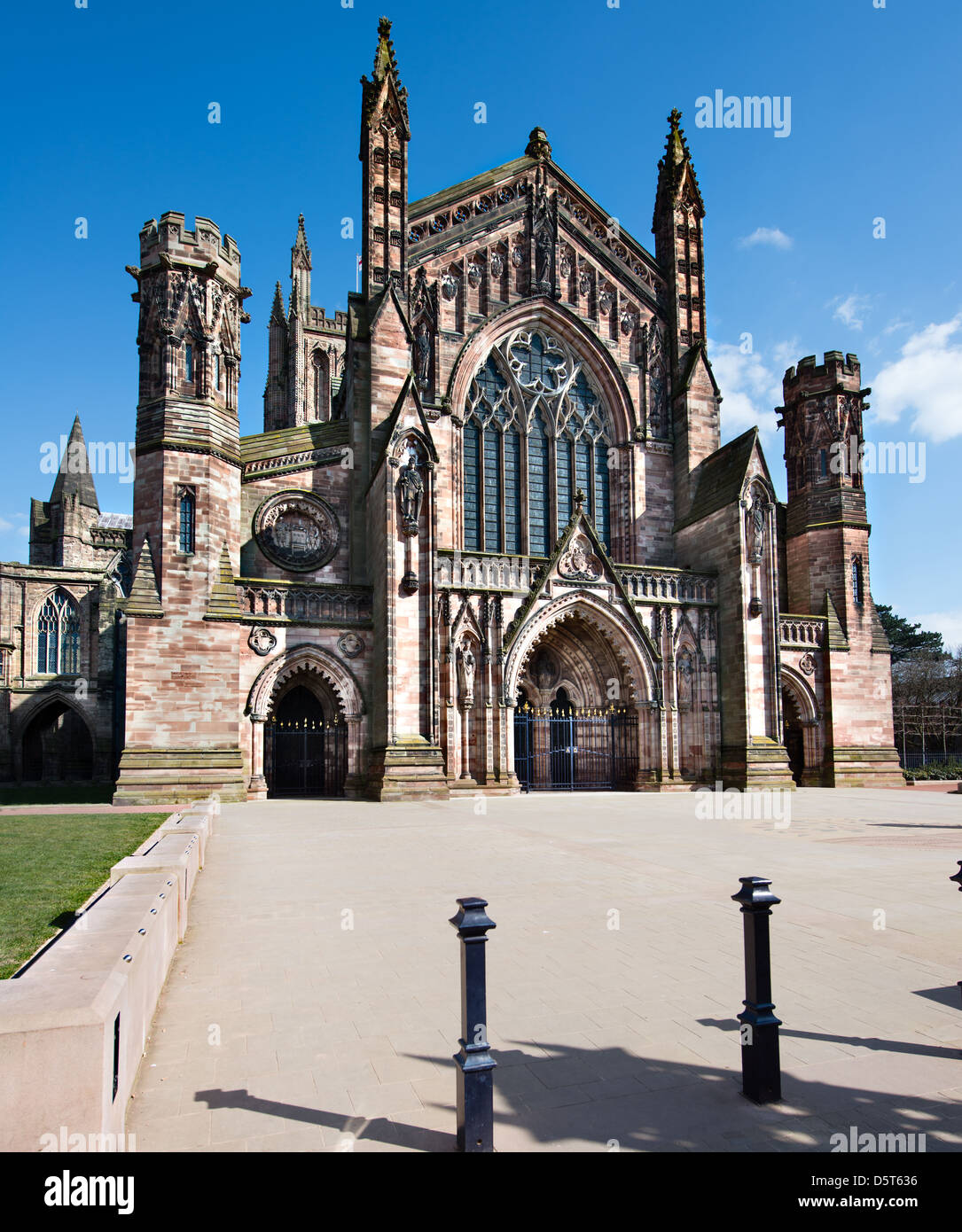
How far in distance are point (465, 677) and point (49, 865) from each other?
15.6m

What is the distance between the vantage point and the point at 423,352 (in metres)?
27.2

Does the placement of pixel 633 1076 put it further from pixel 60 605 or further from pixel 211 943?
pixel 60 605

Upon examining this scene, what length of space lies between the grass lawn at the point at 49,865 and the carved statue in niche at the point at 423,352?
16.5 m

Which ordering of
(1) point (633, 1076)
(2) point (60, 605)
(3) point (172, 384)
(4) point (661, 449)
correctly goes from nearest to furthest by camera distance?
(1) point (633, 1076)
(3) point (172, 384)
(4) point (661, 449)
(2) point (60, 605)

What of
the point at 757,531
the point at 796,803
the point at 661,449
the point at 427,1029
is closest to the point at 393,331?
the point at 661,449

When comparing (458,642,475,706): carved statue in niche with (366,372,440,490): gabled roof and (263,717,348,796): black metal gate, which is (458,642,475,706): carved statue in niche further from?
(366,372,440,490): gabled roof

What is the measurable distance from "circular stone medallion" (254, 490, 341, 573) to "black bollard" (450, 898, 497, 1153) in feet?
72.4

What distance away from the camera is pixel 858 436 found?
99.5ft

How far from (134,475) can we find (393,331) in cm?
844

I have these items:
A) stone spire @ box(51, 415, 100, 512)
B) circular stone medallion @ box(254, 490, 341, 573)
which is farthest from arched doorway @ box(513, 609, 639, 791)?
stone spire @ box(51, 415, 100, 512)

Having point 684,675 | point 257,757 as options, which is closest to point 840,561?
point 684,675

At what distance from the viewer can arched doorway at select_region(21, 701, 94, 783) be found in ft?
129

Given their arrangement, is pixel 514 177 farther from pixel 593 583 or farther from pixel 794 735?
pixel 794 735

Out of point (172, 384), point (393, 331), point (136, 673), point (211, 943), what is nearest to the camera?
point (211, 943)
